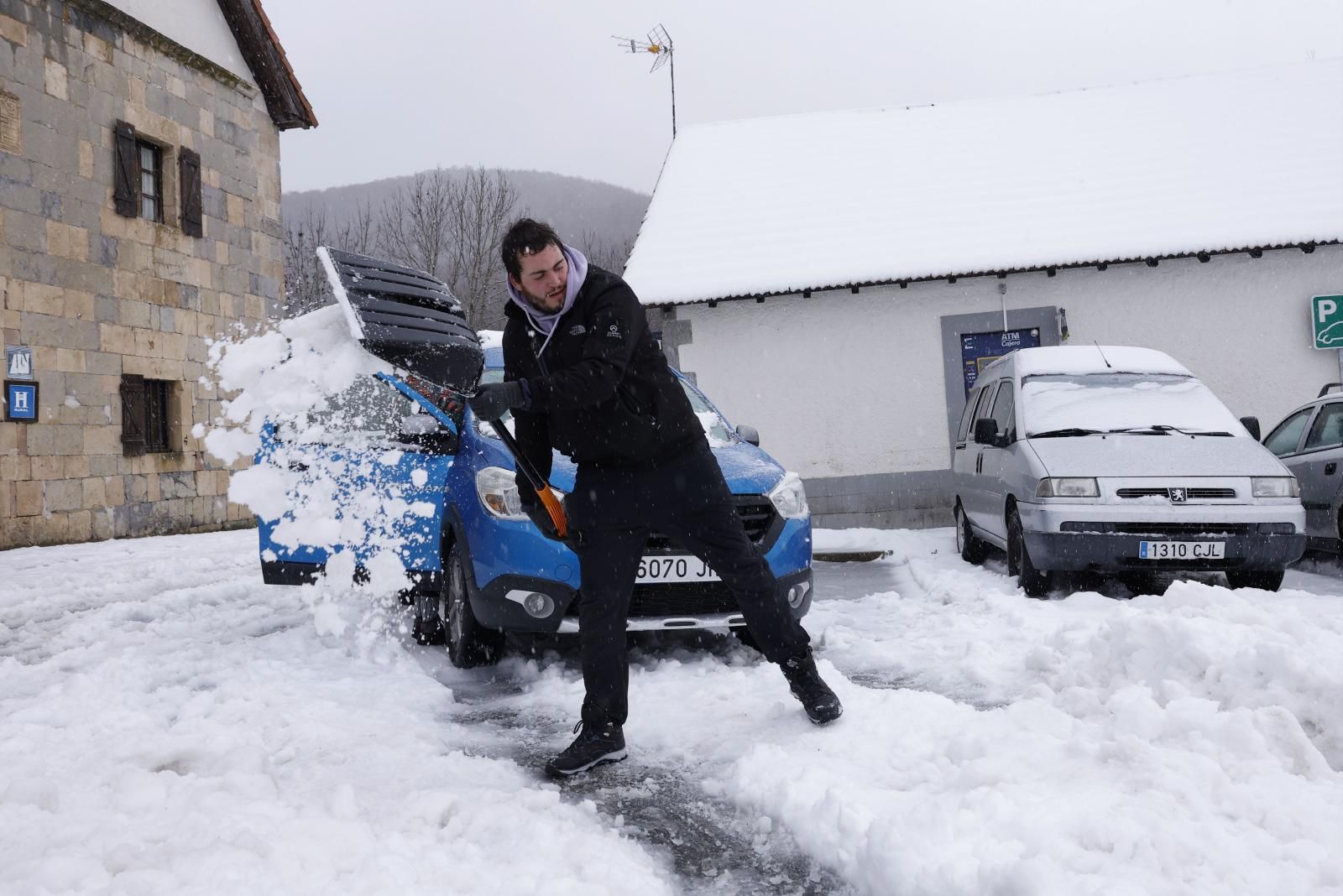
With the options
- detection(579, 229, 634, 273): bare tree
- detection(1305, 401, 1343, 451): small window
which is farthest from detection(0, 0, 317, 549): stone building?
detection(579, 229, 634, 273): bare tree

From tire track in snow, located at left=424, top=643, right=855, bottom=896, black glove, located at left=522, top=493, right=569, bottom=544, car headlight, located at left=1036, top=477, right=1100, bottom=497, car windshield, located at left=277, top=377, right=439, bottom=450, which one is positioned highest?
car windshield, located at left=277, top=377, right=439, bottom=450

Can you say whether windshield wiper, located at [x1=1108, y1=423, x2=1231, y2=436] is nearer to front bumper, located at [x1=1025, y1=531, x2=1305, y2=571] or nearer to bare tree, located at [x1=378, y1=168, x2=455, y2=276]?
front bumper, located at [x1=1025, y1=531, x2=1305, y2=571]

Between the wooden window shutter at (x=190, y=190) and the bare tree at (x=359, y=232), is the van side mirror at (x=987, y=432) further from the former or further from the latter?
the bare tree at (x=359, y=232)

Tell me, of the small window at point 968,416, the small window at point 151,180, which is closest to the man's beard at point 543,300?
the small window at point 968,416

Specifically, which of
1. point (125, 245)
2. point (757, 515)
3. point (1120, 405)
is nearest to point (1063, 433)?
point (1120, 405)

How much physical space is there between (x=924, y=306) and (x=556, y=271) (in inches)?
431

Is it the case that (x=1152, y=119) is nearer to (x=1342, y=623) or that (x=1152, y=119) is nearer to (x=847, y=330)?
(x=847, y=330)

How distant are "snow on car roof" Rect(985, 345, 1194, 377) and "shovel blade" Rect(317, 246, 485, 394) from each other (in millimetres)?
4987

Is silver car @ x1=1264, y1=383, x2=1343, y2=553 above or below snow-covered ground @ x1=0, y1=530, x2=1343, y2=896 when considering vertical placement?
above

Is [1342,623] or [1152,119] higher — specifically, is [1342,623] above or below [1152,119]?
below

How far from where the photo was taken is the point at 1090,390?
26.7 ft

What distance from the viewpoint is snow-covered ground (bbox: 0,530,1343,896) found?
255 cm

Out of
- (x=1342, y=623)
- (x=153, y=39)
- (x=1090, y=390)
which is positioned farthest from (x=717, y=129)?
(x=1342, y=623)

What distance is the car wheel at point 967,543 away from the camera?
30.8 ft
